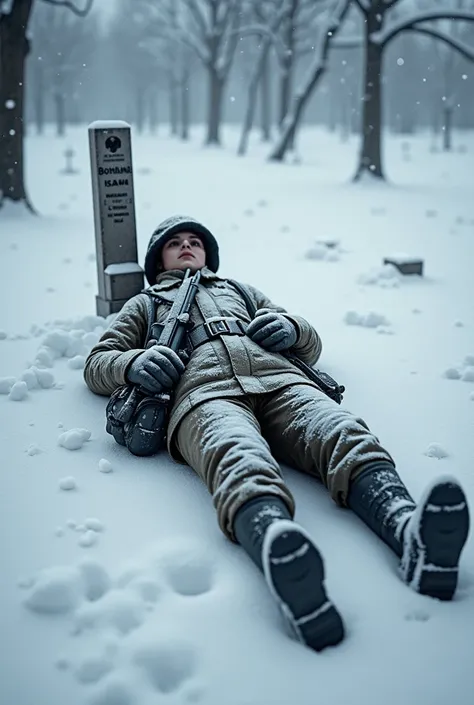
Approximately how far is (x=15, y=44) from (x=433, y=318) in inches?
322

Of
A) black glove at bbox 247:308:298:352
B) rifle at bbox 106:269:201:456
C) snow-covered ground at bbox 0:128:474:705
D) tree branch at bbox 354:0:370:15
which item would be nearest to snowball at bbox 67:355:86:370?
snow-covered ground at bbox 0:128:474:705

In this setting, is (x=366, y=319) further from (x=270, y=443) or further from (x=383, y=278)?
(x=270, y=443)

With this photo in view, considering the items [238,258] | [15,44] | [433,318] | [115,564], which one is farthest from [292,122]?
[115,564]

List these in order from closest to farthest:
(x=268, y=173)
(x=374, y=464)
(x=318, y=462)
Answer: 1. (x=374, y=464)
2. (x=318, y=462)
3. (x=268, y=173)

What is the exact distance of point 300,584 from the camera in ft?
6.63

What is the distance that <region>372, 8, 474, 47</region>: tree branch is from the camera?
13.1 metres

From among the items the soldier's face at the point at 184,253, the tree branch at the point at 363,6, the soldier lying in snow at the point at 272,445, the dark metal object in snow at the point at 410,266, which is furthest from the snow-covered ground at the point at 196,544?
the tree branch at the point at 363,6

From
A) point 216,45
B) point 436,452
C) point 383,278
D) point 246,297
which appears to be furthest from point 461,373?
point 216,45

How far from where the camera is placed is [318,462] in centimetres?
286

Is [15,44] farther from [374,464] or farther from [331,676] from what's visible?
[331,676]

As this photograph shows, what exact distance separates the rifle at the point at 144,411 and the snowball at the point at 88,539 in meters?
0.63

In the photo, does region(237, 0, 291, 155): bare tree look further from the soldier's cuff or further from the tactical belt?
the soldier's cuff

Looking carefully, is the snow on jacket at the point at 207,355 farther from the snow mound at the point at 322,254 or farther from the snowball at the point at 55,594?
the snow mound at the point at 322,254

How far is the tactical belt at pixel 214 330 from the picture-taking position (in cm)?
333
